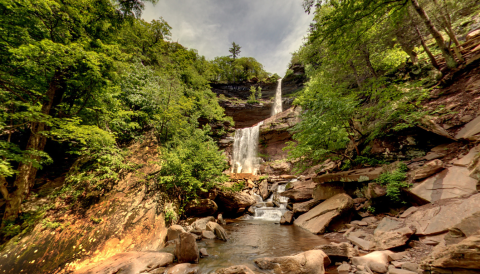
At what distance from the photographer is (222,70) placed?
109ft

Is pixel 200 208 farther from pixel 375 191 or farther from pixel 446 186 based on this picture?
pixel 446 186

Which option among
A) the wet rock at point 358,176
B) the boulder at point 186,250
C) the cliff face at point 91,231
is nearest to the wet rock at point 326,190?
the wet rock at point 358,176

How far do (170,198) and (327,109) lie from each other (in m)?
8.14

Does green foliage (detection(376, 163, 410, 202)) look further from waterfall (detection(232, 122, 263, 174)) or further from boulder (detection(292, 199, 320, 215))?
waterfall (detection(232, 122, 263, 174))

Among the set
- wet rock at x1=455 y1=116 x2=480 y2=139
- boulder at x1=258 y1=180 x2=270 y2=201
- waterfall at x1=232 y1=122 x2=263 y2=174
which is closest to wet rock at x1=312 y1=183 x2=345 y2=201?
wet rock at x1=455 y1=116 x2=480 y2=139

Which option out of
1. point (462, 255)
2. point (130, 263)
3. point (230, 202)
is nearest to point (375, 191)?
point (462, 255)

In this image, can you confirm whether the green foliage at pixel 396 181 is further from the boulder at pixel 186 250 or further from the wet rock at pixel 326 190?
the boulder at pixel 186 250

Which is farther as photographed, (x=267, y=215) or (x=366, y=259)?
(x=267, y=215)

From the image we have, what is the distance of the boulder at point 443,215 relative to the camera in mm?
3240

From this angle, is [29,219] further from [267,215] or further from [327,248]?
[267,215]

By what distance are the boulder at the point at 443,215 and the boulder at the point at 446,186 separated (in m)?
0.24

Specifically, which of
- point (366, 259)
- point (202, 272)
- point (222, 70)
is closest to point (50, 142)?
point (202, 272)

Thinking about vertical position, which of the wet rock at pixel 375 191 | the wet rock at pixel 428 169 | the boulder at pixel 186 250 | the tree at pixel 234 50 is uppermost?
the tree at pixel 234 50

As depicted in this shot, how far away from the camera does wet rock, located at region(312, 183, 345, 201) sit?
7.39 m
